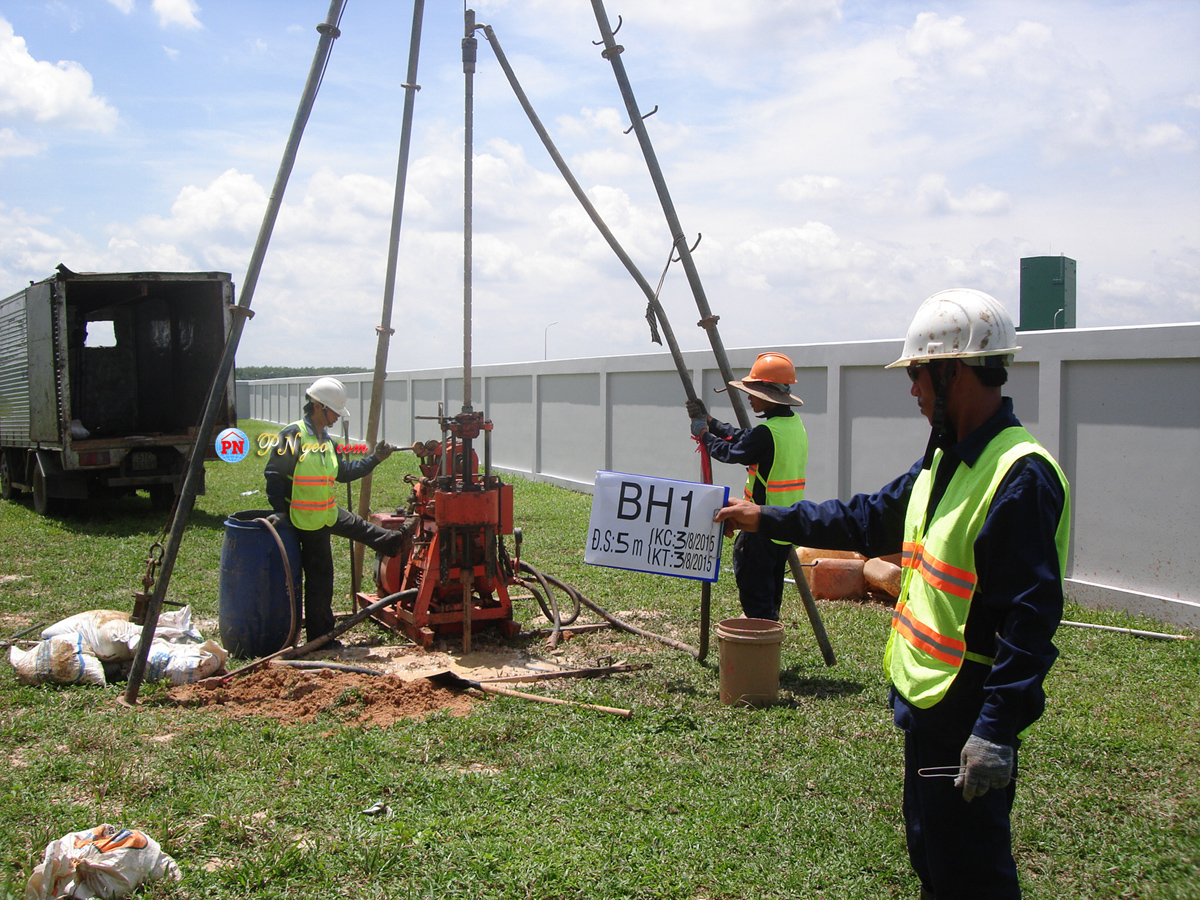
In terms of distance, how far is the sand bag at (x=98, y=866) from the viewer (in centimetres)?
297

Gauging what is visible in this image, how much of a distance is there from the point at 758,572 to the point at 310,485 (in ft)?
10.2

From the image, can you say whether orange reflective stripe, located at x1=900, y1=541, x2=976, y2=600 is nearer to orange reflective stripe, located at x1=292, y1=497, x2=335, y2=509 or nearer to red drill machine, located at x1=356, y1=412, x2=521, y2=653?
red drill machine, located at x1=356, y1=412, x2=521, y2=653

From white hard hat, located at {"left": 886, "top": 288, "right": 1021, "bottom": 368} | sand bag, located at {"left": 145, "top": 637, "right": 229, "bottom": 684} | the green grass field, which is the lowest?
the green grass field

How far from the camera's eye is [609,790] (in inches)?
157

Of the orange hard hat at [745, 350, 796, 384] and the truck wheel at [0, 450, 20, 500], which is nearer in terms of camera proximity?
the orange hard hat at [745, 350, 796, 384]

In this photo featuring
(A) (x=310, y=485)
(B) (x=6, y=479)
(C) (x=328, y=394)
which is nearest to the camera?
(A) (x=310, y=485)

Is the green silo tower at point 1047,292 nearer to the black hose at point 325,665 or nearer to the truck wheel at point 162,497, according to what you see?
the black hose at point 325,665

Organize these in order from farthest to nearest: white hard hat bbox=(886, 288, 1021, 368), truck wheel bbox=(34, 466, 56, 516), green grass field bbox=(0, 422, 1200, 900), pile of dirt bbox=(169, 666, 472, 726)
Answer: truck wheel bbox=(34, 466, 56, 516) < pile of dirt bbox=(169, 666, 472, 726) < green grass field bbox=(0, 422, 1200, 900) < white hard hat bbox=(886, 288, 1021, 368)

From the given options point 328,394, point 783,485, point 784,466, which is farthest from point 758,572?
point 328,394

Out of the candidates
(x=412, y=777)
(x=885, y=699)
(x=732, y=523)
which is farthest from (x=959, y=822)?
(x=885, y=699)

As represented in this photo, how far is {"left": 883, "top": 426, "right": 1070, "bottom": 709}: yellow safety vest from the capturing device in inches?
89.6

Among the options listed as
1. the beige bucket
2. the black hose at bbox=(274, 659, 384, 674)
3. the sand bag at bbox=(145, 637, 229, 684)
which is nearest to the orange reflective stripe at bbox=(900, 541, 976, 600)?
the beige bucket

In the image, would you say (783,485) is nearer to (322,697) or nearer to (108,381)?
(322,697)

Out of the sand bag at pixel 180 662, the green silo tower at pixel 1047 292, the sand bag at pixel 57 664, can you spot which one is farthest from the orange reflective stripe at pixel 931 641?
the green silo tower at pixel 1047 292
